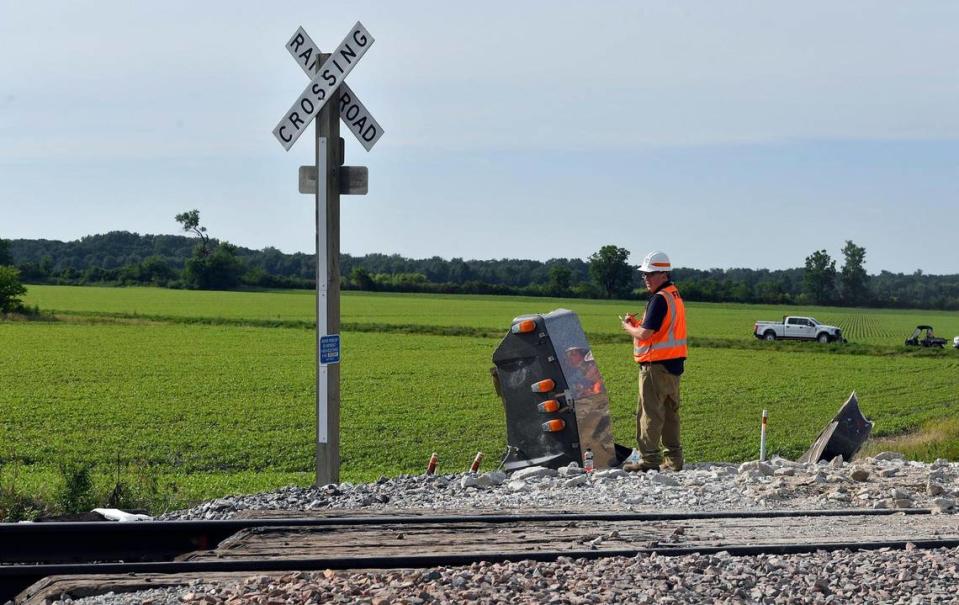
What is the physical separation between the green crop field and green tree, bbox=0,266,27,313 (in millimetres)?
2493

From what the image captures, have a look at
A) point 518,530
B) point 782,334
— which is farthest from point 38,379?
point 782,334

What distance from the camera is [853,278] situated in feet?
273

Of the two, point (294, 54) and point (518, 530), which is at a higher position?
point (294, 54)

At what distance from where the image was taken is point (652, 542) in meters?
6.84

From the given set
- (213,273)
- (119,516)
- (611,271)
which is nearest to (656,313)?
(119,516)

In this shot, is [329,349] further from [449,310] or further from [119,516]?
[449,310]

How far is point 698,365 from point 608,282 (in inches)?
2019

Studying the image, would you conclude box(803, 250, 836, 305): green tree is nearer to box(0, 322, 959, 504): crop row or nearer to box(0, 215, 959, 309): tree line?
box(0, 215, 959, 309): tree line

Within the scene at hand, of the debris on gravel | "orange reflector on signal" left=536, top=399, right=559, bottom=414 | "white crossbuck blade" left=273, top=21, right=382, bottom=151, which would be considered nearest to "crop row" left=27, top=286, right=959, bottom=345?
"orange reflector on signal" left=536, top=399, right=559, bottom=414

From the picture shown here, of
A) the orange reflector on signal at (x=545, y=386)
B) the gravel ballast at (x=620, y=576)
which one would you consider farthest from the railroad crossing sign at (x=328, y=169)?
the orange reflector on signal at (x=545, y=386)

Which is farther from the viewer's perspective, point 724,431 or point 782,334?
point 782,334

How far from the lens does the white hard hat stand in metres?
10.8

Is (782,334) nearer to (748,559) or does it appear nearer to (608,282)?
(608,282)

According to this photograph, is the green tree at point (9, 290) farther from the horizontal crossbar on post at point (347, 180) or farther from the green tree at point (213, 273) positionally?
the horizontal crossbar on post at point (347, 180)
